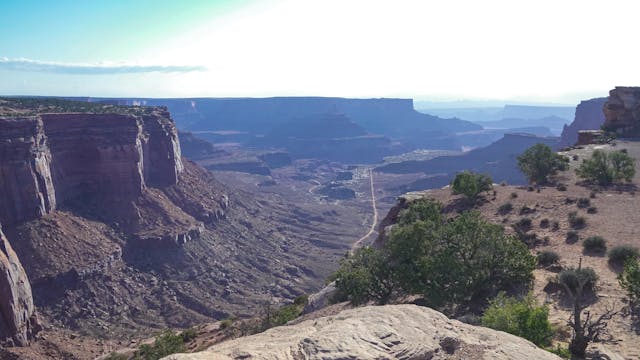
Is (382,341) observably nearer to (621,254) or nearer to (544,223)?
(621,254)

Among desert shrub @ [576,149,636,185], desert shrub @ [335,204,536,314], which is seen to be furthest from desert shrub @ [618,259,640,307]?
desert shrub @ [576,149,636,185]

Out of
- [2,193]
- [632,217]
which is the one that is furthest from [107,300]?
[632,217]

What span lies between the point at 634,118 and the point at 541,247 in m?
52.5

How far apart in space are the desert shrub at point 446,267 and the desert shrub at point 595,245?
8.24m

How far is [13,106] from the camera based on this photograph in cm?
8656

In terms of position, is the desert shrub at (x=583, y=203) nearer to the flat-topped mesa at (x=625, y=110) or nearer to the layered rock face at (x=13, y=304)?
the flat-topped mesa at (x=625, y=110)

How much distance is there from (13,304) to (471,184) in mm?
52362

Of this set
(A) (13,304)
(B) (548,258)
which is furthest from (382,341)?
(A) (13,304)

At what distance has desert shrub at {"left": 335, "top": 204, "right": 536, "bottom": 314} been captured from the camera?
26.4 metres

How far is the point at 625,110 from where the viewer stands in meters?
→ 75.2

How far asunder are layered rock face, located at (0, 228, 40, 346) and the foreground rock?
50042 millimetres

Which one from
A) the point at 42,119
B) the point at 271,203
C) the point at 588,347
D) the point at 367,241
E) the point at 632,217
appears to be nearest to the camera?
the point at 588,347

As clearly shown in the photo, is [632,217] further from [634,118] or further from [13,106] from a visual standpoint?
[13,106]

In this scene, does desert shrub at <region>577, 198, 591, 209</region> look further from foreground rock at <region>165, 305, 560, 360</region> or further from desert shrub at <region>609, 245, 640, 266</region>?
foreground rock at <region>165, 305, 560, 360</region>
